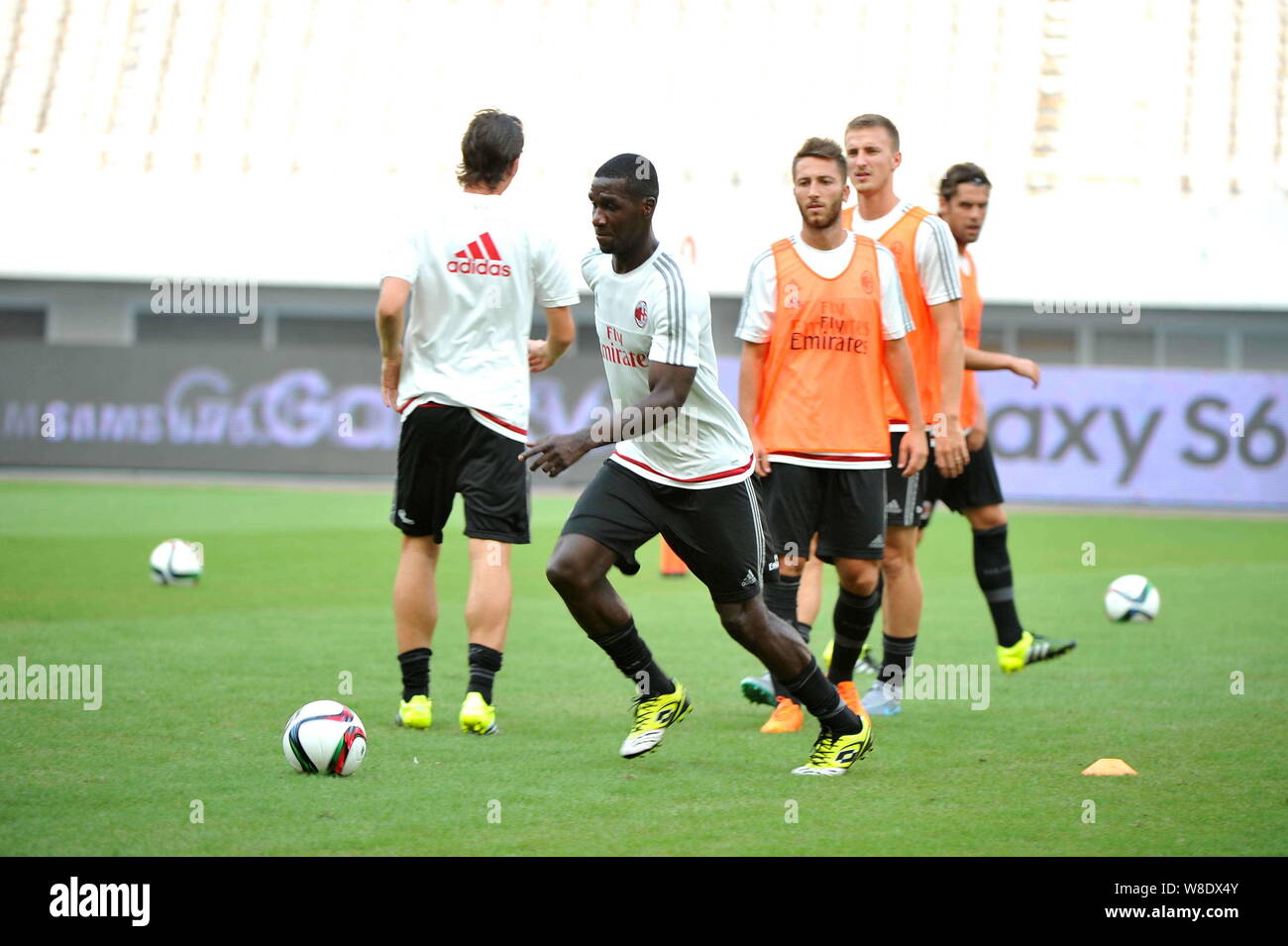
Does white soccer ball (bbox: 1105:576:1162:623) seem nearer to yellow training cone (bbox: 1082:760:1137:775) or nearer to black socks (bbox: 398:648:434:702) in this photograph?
yellow training cone (bbox: 1082:760:1137:775)

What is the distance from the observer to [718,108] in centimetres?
3356

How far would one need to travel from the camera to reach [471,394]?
6.38 metres

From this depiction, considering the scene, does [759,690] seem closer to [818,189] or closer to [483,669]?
[483,669]

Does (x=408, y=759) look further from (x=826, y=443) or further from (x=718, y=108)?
(x=718, y=108)

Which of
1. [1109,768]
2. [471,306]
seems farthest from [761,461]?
[1109,768]

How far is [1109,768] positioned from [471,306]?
9.70 ft

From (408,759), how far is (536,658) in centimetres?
284

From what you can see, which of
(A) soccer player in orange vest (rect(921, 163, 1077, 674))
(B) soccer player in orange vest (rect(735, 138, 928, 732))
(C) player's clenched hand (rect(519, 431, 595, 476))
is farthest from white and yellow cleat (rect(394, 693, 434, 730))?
(A) soccer player in orange vest (rect(921, 163, 1077, 674))

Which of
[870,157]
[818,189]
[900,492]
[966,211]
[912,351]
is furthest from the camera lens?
[966,211]

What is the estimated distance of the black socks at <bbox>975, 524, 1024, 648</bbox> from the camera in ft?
27.3

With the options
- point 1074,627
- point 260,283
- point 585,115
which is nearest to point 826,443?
point 1074,627

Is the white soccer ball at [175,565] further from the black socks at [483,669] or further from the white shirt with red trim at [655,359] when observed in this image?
the white shirt with red trim at [655,359]

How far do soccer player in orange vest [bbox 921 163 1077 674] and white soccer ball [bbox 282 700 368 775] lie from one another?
132 inches

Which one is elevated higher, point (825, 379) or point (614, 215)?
point (614, 215)
